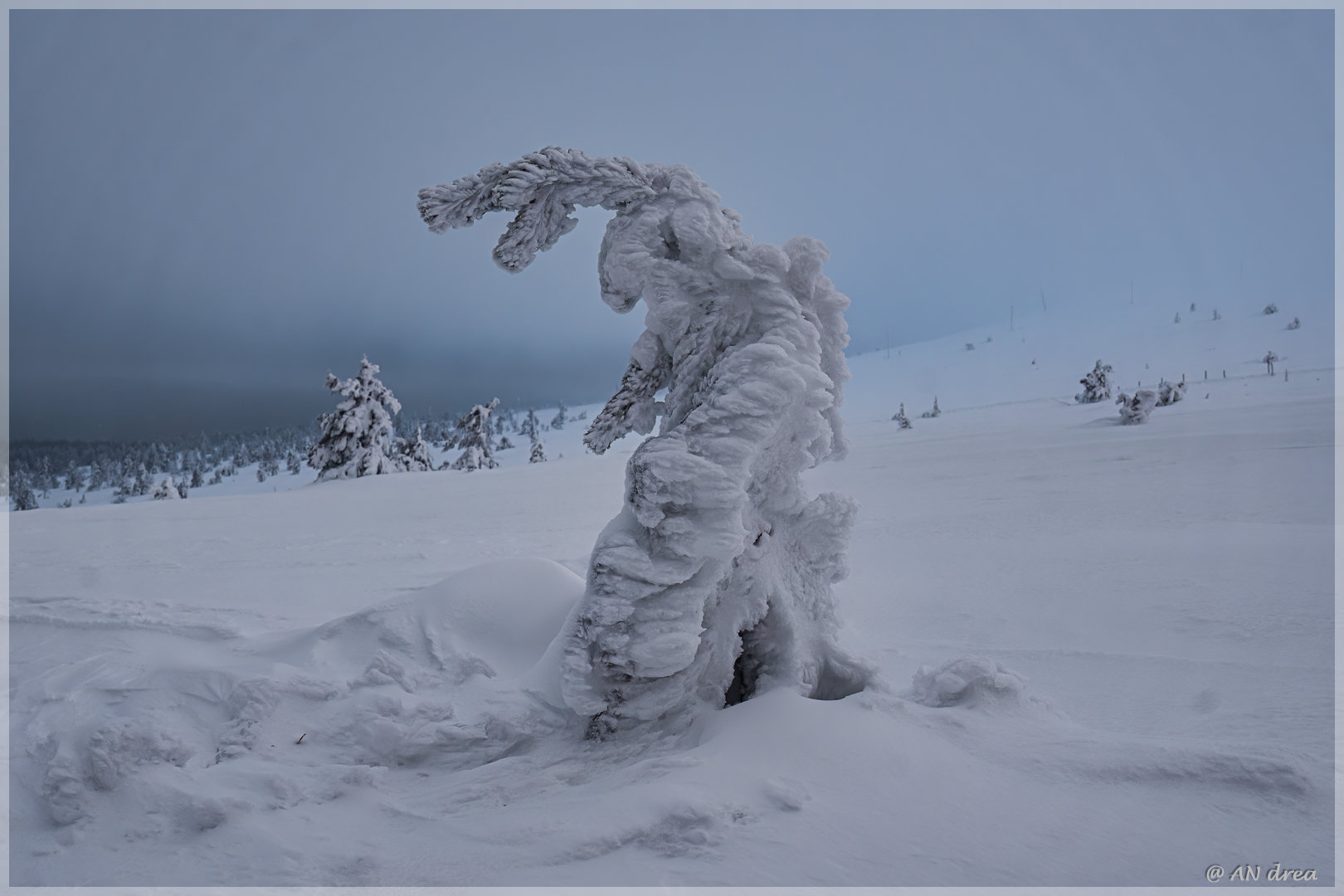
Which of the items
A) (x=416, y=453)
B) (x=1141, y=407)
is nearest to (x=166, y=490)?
(x=416, y=453)

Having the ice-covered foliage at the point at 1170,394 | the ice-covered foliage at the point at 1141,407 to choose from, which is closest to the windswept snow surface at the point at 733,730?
the ice-covered foliage at the point at 1141,407

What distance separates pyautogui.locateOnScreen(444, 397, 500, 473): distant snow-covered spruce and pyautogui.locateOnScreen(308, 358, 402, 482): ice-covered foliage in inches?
228

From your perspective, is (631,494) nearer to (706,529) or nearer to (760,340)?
(706,529)

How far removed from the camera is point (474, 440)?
2764 centimetres

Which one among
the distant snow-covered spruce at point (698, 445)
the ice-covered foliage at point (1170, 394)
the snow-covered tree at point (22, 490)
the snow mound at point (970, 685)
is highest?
the ice-covered foliage at point (1170, 394)

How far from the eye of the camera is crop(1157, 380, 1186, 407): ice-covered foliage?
1432 centimetres

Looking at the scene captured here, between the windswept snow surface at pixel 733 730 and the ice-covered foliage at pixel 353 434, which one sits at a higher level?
the ice-covered foliage at pixel 353 434

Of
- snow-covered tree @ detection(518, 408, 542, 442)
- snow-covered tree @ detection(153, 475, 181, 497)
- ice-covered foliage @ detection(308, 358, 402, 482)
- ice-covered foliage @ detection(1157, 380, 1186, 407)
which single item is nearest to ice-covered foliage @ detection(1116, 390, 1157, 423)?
ice-covered foliage @ detection(1157, 380, 1186, 407)

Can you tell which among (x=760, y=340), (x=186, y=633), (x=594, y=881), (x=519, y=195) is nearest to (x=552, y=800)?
(x=594, y=881)

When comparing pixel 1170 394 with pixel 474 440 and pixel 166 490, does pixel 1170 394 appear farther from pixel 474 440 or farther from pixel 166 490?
pixel 166 490

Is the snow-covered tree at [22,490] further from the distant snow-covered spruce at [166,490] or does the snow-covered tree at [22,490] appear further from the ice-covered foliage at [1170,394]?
the ice-covered foliage at [1170,394]

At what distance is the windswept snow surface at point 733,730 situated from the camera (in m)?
1.61

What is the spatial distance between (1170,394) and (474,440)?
78.1 feet

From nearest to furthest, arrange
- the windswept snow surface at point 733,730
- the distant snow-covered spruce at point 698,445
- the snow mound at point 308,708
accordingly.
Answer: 1. the windswept snow surface at point 733,730
2. the snow mound at point 308,708
3. the distant snow-covered spruce at point 698,445
